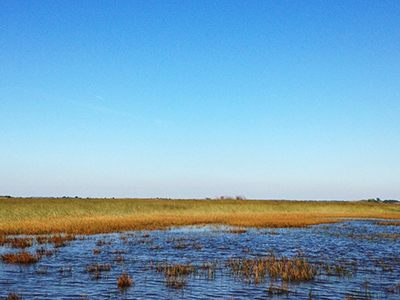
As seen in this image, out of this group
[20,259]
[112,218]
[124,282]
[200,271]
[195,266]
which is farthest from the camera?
[112,218]

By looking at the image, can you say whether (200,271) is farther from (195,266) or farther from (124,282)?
(124,282)

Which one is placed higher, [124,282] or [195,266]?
[124,282]

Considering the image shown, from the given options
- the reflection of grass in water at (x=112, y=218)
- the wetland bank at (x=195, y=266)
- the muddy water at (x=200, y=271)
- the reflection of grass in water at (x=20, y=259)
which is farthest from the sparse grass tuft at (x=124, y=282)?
the reflection of grass in water at (x=112, y=218)

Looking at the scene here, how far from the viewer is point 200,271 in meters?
16.5

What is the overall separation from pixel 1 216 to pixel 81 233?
15493 millimetres

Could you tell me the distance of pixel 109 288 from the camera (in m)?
13.7

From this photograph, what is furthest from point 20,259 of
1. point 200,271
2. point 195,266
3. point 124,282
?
point 200,271

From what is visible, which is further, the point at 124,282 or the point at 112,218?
the point at 112,218

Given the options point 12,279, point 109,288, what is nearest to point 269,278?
point 109,288

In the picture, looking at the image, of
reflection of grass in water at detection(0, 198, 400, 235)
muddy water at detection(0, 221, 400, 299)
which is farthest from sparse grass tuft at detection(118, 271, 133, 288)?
→ reflection of grass in water at detection(0, 198, 400, 235)

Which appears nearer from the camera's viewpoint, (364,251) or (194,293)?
(194,293)

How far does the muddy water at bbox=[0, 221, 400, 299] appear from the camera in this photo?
13.2 m

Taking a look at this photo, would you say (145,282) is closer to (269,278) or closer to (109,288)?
(109,288)

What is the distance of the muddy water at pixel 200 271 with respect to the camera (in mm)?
13172
